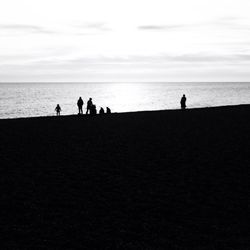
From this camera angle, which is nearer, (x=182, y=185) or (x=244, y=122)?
(x=182, y=185)

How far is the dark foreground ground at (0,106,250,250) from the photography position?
8133mm

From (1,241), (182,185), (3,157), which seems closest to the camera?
(1,241)

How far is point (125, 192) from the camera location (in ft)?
36.9

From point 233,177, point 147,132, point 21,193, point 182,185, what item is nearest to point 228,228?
point 182,185

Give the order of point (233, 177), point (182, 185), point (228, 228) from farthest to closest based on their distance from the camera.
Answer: point (233, 177), point (182, 185), point (228, 228)

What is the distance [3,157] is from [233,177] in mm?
9265

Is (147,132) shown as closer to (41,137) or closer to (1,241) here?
(41,137)

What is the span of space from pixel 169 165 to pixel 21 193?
5.91 metres

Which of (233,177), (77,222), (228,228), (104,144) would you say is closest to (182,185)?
(233,177)

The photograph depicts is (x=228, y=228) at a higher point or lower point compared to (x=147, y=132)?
lower

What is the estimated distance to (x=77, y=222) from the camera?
8.89 m

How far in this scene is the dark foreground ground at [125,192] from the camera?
26.7ft

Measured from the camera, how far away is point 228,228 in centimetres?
878

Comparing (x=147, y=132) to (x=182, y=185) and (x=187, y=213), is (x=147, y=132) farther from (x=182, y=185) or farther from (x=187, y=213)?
(x=187, y=213)
